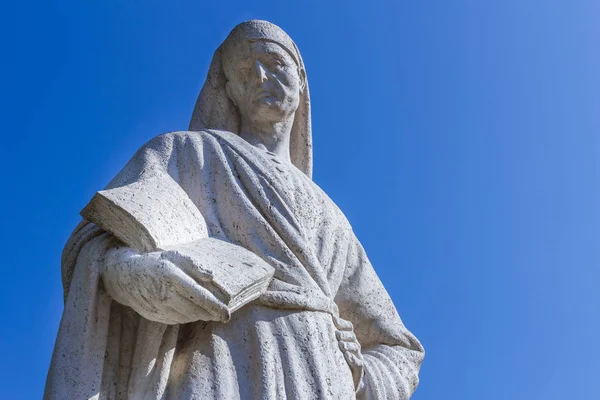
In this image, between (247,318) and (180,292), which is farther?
(247,318)

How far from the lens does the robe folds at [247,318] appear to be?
15.9 feet

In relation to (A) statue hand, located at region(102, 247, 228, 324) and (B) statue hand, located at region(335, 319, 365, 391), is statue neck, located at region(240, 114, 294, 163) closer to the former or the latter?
(B) statue hand, located at region(335, 319, 365, 391)

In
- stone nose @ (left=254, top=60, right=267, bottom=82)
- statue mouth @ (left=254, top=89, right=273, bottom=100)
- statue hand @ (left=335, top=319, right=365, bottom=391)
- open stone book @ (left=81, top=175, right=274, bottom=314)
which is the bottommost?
statue hand @ (left=335, top=319, right=365, bottom=391)

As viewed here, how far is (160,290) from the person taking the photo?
4.61m

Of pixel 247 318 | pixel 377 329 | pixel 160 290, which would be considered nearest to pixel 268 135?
pixel 377 329

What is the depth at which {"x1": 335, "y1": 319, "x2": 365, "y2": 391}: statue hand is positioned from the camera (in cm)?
527

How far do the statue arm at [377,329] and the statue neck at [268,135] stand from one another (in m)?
0.90

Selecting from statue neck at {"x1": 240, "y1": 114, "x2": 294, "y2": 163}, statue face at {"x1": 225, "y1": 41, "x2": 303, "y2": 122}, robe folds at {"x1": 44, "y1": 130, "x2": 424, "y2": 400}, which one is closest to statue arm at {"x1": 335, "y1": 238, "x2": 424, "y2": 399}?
robe folds at {"x1": 44, "y1": 130, "x2": 424, "y2": 400}

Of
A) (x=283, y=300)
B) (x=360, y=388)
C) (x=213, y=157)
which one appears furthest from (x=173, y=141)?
(x=360, y=388)

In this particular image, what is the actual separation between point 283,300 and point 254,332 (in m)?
0.25

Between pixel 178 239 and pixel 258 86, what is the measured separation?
181 centimetres

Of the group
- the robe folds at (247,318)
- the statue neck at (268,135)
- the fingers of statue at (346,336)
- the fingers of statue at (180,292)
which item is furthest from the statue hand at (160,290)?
the statue neck at (268,135)

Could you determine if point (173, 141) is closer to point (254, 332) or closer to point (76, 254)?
point (76, 254)

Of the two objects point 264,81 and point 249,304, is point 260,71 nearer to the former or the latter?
point 264,81
